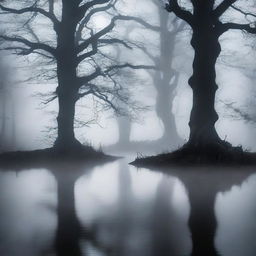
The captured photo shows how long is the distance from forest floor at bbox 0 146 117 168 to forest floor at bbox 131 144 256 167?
4081 mm

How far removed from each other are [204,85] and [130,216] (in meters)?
9.06

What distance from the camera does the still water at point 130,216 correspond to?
4117 millimetres

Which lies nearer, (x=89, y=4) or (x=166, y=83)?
(x=89, y=4)

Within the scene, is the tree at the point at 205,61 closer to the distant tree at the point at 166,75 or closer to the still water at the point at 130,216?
the still water at the point at 130,216

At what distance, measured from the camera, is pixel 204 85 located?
14.0m

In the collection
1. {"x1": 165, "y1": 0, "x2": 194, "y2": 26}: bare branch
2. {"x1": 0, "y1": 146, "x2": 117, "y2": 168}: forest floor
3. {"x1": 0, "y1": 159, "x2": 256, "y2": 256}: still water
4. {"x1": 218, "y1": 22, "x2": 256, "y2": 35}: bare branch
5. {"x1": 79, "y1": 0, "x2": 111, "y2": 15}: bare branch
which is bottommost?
{"x1": 0, "y1": 159, "x2": 256, "y2": 256}: still water

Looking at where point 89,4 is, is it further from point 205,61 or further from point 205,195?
point 205,195

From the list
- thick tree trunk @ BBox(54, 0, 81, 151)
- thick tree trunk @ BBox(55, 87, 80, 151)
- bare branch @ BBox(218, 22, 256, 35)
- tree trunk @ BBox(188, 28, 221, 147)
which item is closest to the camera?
bare branch @ BBox(218, 22, 256, 35)

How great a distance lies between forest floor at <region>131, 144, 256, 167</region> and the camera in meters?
12.9

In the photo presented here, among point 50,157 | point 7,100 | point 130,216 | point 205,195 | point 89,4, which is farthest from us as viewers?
point 7,100

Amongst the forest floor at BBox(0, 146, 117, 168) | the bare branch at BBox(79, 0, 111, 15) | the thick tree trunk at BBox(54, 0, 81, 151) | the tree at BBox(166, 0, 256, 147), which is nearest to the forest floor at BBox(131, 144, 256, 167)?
the tree at BBox(166, 0, 256, 147)

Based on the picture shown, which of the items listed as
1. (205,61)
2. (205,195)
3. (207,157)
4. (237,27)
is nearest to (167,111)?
(205,61)

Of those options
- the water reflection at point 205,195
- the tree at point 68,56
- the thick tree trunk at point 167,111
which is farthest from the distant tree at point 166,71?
the water reflection at point 205,195

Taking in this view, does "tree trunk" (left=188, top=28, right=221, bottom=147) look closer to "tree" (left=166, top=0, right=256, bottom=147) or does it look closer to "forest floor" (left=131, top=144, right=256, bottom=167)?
"tree" (left=166, top=0, right=256, bottom=147)
